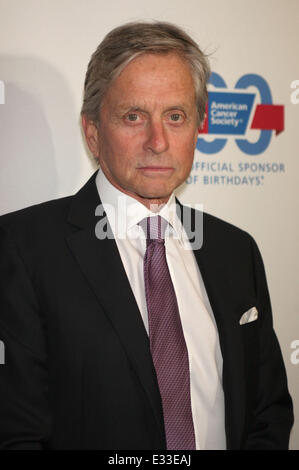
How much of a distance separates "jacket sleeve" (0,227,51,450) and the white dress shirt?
0.30 meters

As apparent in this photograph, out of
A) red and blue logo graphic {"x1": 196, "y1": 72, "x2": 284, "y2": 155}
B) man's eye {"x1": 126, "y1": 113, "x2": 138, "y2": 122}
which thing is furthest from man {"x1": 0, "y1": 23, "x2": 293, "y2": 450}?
red and blue logo graphic {"x1": 196, "y1": 72, "x2": 284, "y2": 155}

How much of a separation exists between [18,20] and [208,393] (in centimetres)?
148

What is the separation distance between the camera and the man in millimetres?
1358

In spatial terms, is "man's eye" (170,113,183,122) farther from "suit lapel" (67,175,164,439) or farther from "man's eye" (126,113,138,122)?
"suit lapel" (67,175,164,439)

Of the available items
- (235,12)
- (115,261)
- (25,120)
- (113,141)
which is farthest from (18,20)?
(115,261)

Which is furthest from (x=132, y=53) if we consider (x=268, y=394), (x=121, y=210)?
(x=268, y=394)

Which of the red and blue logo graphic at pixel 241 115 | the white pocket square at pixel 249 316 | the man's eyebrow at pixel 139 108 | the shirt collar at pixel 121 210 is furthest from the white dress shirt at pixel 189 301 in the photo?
the red and blue logo graphic at pixel 241 115

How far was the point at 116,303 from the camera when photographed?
138 centimetres

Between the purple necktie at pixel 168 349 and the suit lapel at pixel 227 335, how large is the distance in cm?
15

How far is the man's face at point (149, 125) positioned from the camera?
1.48 meters

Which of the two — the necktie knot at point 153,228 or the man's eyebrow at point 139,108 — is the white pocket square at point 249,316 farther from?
the man's eyebrow at point 139,108

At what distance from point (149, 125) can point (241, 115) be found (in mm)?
842

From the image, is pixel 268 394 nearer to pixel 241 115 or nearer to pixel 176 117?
pixel 176 117

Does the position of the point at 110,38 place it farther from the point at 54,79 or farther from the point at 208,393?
the point at 208,393
